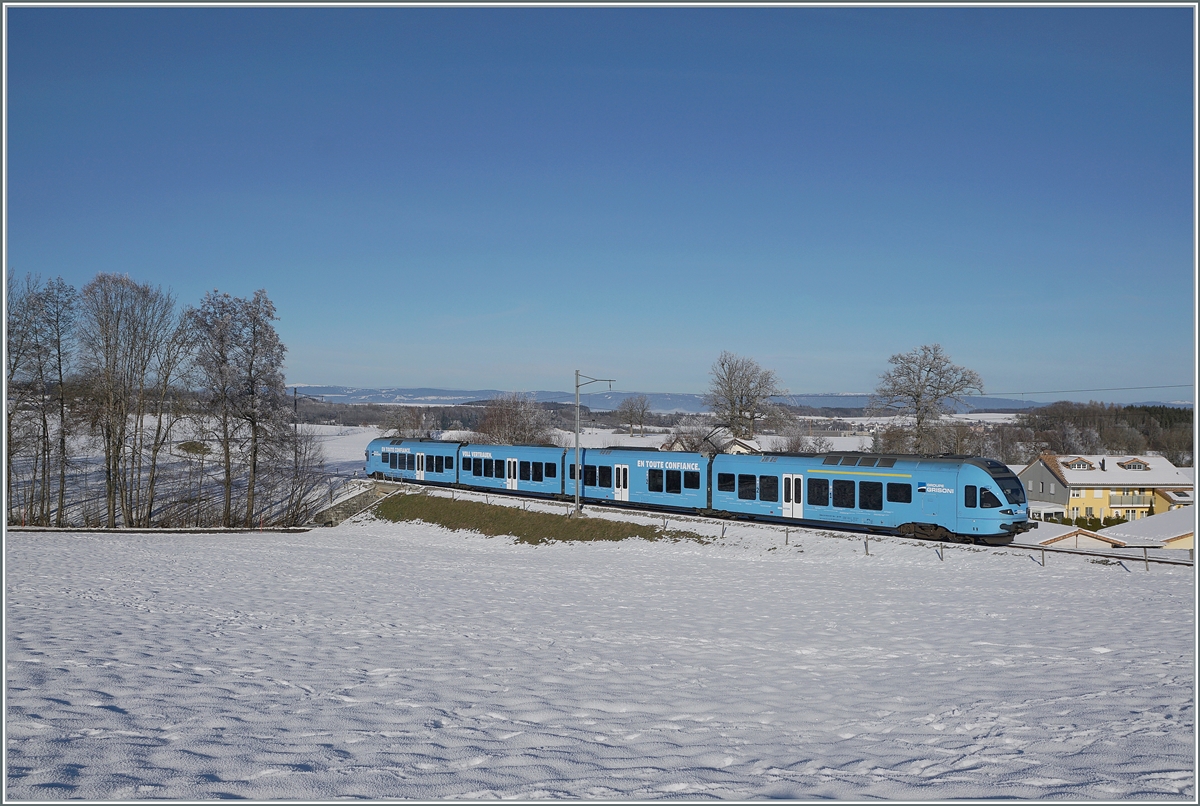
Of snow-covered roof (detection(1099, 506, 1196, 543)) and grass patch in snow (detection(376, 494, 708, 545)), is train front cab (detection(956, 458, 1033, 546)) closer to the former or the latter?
grass patch in snow (detection(376, 494, 708, 545))

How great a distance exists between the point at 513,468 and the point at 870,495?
1932 centimetres

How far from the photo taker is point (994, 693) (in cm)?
789

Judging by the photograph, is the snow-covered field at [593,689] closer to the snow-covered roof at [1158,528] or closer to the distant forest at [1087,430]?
the snow-covered roof at [1158,528]

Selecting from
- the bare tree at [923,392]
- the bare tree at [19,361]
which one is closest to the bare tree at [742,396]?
the bare tree at [923,392]

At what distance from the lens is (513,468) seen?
38188 millimetres

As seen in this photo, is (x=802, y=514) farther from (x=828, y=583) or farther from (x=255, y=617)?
(x=255, y=617)

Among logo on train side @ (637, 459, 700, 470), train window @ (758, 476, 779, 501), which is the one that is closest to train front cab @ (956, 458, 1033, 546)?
train window @ (758, 476, 779, 501)

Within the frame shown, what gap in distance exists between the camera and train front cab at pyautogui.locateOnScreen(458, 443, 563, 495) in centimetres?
3616

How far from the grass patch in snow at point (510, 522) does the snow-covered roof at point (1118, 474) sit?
49.0m

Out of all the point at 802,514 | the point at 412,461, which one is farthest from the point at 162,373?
the point at 802,514

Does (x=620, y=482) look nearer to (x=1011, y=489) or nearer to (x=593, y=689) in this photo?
(x=1011, y=489)

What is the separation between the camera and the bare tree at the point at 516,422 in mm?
70000

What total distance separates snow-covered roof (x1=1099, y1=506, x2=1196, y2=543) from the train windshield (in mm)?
12297


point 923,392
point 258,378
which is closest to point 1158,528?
point 923,392
